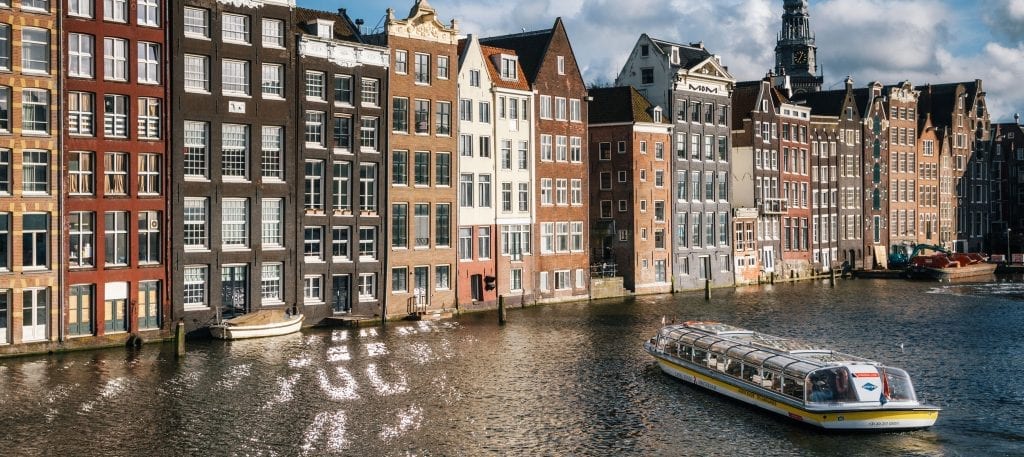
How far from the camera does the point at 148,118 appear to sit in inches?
2427

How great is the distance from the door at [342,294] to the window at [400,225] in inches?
169

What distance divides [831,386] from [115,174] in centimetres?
3753

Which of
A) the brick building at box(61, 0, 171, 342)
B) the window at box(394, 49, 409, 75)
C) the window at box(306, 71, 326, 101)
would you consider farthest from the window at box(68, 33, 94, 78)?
the window at box(394, 49, 409, 75)

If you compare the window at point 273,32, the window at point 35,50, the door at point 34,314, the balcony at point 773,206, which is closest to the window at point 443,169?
the window at point 273,32

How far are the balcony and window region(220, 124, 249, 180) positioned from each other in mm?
60746

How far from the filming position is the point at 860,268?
5153 inches

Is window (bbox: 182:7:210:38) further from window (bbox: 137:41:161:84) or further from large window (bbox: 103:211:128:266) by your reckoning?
large window (bbox: 103:211:128:266)

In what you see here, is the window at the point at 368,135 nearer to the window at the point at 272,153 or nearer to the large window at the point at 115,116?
the window at the point at 272,153

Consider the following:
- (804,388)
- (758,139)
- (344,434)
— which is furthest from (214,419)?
(758,139)

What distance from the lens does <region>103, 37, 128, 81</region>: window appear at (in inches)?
2352

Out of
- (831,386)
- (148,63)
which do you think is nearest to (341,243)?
(148,63)

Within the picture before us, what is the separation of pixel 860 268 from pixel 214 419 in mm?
101069

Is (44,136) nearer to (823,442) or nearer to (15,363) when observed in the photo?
(15,363)

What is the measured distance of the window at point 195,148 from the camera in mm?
63469
